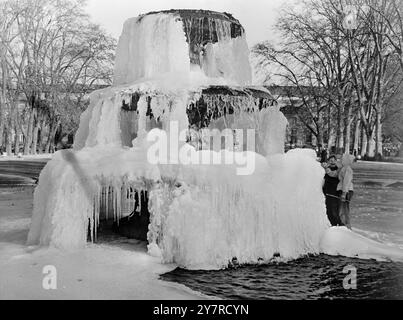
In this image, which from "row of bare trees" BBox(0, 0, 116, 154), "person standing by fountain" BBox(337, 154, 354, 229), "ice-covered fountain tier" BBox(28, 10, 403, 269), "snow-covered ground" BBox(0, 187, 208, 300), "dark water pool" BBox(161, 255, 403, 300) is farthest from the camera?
"row of bare trees" BBox(0, 0, 116, 154)

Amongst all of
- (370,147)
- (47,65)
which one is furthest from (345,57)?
(47,65)

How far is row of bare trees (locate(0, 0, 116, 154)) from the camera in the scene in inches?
1486

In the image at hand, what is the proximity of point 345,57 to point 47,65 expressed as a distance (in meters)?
25.5

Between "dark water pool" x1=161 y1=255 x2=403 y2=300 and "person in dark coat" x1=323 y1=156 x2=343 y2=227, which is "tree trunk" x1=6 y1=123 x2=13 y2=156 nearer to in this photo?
"person in dark coat" x1=323 y1=156 x2=343 y2=227

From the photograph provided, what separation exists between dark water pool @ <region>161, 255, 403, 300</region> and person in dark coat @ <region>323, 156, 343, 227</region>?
7.49 ft

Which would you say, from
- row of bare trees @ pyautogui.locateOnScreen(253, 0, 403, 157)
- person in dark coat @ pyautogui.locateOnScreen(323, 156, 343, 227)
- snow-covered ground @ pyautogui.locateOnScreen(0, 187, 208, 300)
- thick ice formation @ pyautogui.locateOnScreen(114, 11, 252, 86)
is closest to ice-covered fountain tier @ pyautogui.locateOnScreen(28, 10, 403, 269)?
snow-covered ground @ pyautogui.locateOnScreen(0, 187, 208, 300)

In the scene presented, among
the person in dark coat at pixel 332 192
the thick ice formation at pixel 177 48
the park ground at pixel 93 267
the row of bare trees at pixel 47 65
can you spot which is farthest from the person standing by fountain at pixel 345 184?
the row of bare trees at pixel 47 65

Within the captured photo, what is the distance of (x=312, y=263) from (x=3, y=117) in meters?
35.3

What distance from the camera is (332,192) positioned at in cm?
983

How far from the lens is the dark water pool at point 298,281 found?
18.9ft

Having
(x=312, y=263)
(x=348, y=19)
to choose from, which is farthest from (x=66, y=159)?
(x=348, y=19)

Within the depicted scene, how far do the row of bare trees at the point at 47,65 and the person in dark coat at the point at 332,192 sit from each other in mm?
32279
